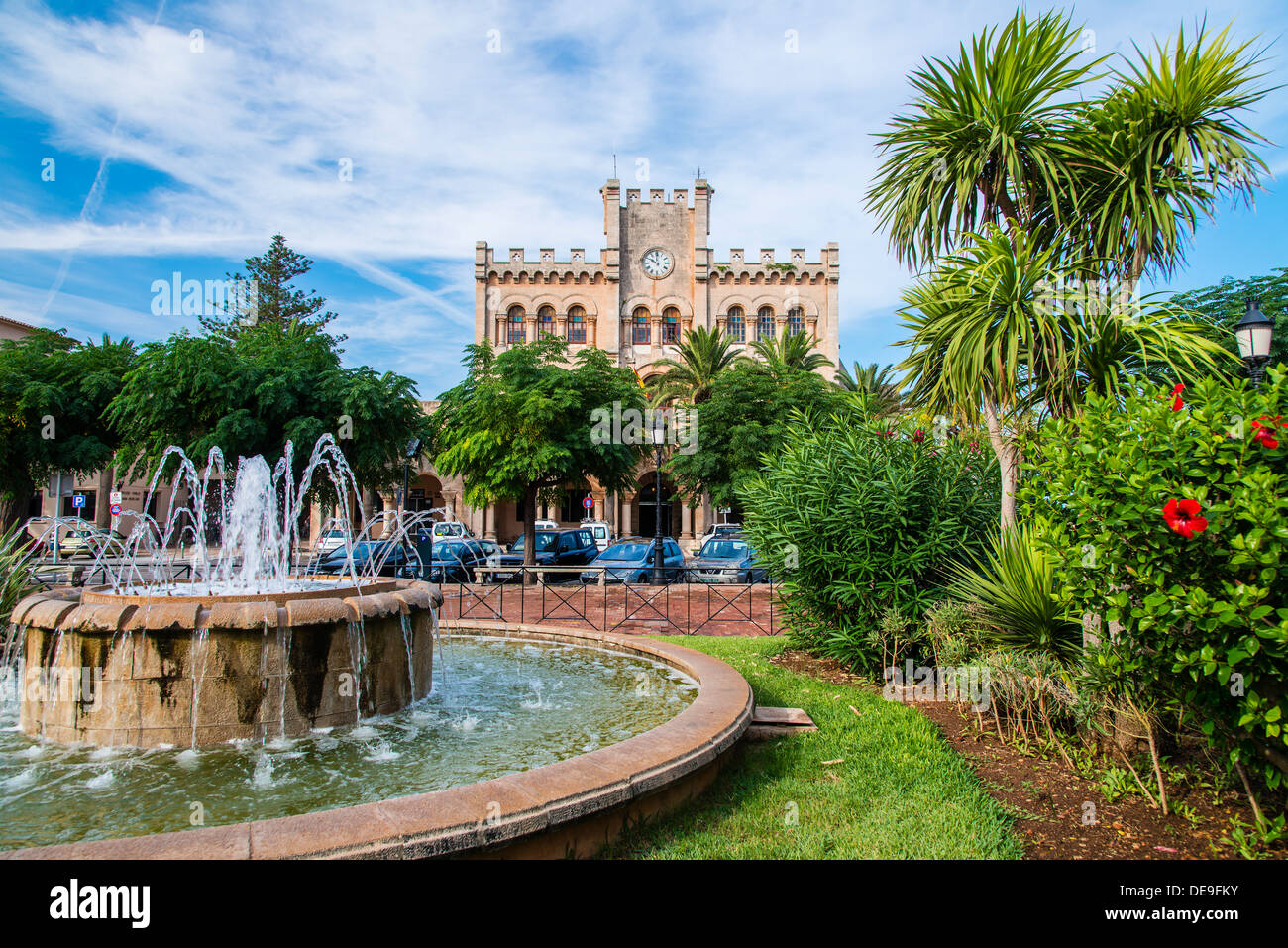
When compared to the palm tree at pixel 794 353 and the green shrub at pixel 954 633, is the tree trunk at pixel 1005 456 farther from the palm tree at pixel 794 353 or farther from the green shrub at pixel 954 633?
the palm tree at pixel 794 353

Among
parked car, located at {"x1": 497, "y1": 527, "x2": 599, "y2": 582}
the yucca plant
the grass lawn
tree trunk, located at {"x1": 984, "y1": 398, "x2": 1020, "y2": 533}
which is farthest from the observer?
parked car, located at {"x1": 497, "y1": 527, "x2": 599, "y2": 582}

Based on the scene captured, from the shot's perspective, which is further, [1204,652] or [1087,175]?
[1087,175]

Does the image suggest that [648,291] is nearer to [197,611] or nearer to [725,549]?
[725,549]

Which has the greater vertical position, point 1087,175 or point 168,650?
point 1087,175

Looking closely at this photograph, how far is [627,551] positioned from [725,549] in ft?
9.11

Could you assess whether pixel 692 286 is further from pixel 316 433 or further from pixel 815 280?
pixel 316 433

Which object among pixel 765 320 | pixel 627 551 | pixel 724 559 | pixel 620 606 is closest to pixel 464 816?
pixel 620 606

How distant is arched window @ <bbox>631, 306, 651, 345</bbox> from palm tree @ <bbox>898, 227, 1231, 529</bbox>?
116 feet

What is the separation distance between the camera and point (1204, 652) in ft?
10.7

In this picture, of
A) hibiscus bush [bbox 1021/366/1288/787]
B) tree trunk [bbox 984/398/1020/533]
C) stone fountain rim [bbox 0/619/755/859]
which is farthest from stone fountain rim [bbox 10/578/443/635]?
tree trunk [bbox 984/398/1020/533]

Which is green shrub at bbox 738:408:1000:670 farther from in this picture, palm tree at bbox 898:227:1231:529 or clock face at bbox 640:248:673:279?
clock face at bbox 640:248:673:279

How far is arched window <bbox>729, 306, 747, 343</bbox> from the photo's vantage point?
137ft
